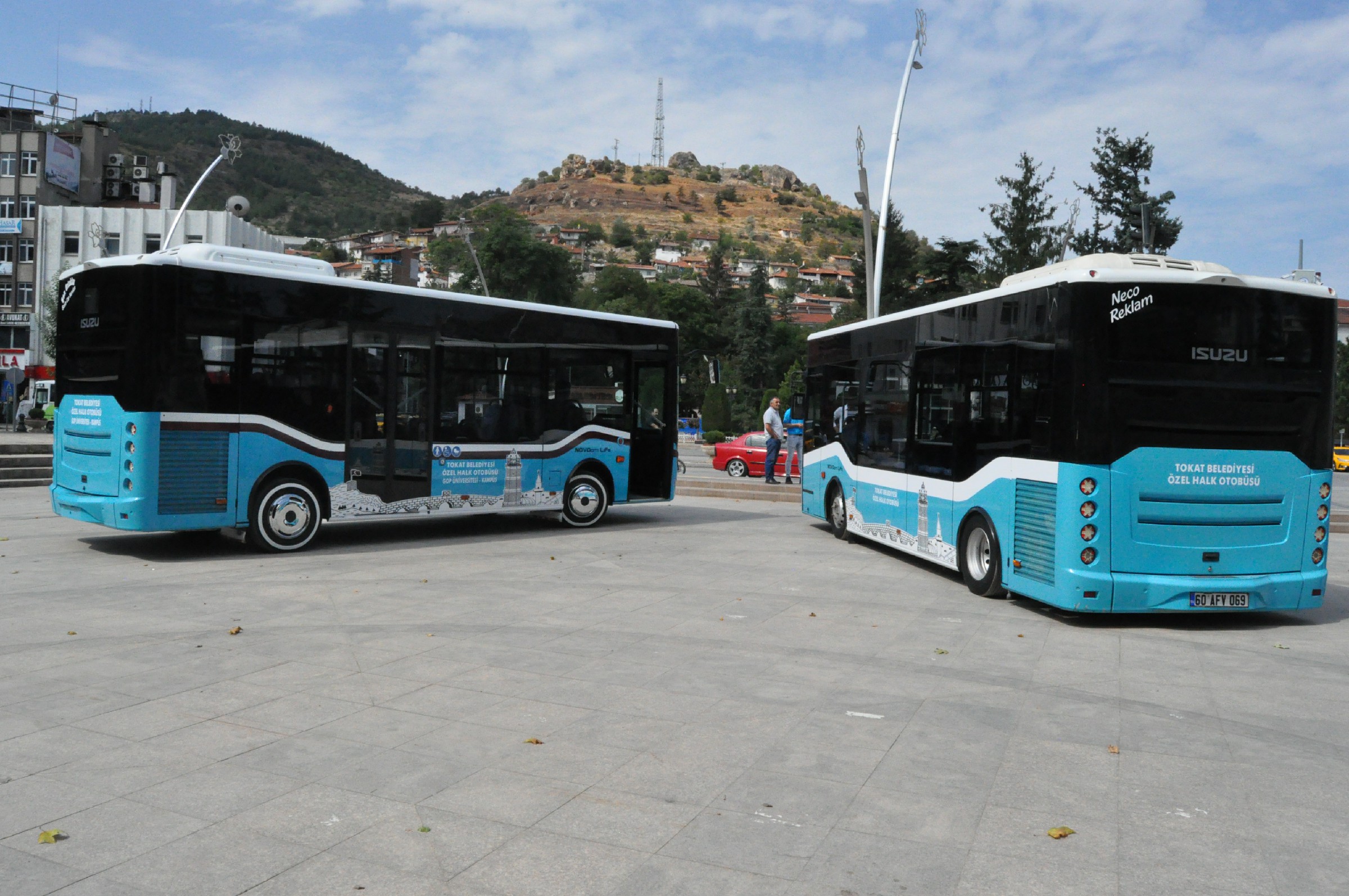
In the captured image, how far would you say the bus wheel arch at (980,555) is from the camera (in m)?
10.8

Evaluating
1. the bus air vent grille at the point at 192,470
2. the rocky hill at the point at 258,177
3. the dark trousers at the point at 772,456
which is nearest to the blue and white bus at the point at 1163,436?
the bus air vent grille at the point at 192,470

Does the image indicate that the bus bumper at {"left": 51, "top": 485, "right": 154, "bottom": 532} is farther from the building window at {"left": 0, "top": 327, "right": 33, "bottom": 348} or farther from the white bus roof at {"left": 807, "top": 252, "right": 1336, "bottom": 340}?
the building window at {"left": 0, "top": 327, "right": 33, "bottom": 348}

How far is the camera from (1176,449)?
9.45m

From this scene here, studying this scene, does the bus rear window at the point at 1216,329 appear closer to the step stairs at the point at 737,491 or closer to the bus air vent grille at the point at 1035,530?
the bus air vent grille at the point at 1035,530

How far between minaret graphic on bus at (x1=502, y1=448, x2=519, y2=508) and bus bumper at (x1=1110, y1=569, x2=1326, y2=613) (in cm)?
845

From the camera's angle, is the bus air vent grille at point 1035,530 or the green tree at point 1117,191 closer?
the bus air vent grille at point 1035,530

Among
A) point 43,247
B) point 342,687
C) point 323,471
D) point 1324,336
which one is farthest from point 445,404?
point 43,247

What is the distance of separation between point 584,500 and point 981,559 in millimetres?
7011

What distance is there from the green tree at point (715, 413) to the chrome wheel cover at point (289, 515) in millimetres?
46871

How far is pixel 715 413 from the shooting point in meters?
60.2

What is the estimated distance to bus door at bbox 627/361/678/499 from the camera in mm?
17188

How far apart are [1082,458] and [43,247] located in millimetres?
79860

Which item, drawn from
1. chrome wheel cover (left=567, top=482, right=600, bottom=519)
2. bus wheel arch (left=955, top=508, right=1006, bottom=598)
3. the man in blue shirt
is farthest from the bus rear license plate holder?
the man in blue shirt

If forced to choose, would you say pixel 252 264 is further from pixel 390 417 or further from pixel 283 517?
pixel 283 517
